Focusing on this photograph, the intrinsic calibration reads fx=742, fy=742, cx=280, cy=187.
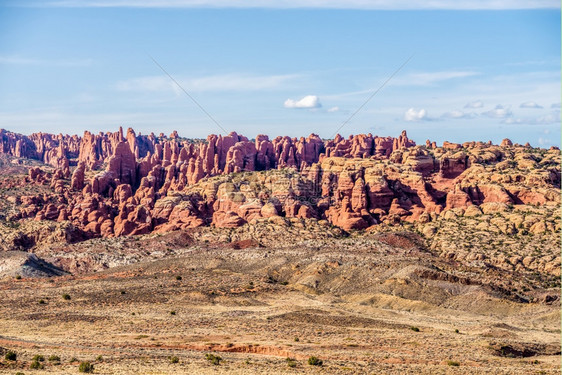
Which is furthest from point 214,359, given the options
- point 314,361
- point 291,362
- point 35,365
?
point 35,365

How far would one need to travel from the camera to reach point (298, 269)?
129 metres

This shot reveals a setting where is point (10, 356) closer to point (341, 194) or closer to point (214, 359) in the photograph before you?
point (214, 359)

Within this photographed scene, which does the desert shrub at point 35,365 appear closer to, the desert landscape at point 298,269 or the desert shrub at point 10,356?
the desert landscape at point 298,269

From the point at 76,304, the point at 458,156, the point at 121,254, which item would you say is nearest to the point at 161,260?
the point at 121,254

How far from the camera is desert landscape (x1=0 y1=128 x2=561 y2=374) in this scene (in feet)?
228

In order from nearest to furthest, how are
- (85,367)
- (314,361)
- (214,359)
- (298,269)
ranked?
(85,367)
(214,359)
(314,361)
(298,269)

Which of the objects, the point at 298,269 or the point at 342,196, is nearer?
the point at 298,269

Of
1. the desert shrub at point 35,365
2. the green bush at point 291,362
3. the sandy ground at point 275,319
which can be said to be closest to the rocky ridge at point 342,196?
the sandy ground at point 275,319

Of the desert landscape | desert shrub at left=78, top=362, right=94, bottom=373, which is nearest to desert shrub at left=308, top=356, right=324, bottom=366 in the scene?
the desert landscape

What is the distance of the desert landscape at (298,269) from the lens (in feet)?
228

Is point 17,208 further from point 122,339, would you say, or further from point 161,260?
point 122,339

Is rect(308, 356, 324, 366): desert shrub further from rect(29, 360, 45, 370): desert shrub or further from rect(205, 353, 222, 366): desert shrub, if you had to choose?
rect(29, 360, 45, 370): desert shrub

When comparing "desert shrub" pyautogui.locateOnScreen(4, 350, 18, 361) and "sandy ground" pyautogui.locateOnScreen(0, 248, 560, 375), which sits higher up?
"desert shrub" pyautogui.locateOnScreen(4, 350, 18, 361)

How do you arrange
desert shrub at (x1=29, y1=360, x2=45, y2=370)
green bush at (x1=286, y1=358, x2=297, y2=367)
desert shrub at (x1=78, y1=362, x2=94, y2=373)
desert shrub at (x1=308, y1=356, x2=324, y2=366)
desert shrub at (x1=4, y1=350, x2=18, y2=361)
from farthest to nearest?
desert shrub at (x1=308, y1=356, x2=324, y2=366), green bush at (x1=286, y1=358, x2=297, y2=367), desert shrub at (x1=4, y1=350, x2=18, y2=361), desert shrub at (x1=29, y1=360, x2=45, y2=370), desert shrub at (x1=78, y1=362, x2=94, y2=373)
